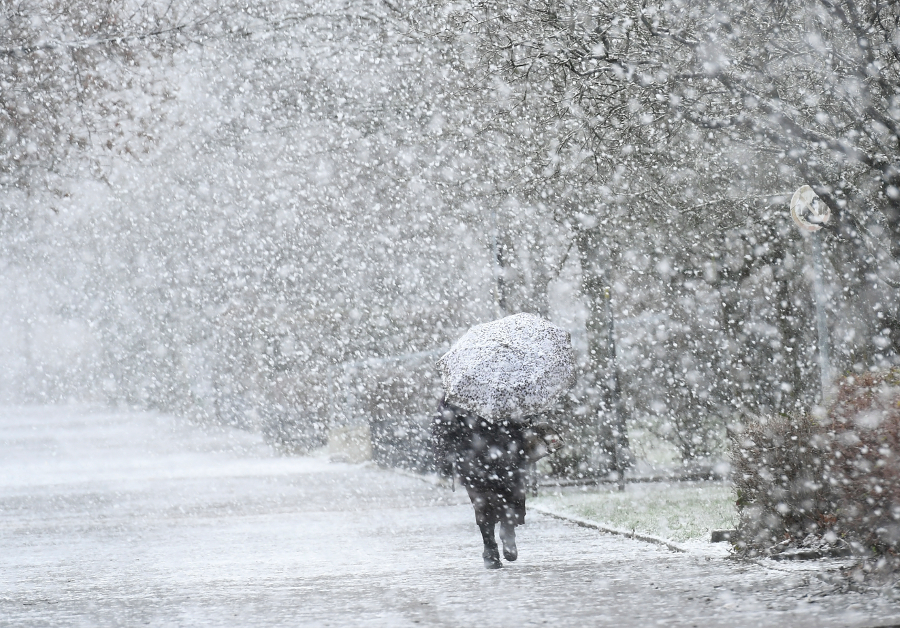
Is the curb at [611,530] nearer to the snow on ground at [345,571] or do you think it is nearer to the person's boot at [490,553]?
the snow on ground at [345,571]

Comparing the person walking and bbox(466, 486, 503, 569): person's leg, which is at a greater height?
the person walking

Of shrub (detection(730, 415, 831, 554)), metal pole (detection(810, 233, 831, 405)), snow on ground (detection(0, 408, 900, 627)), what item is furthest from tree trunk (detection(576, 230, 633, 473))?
shrub (detection(730, 415, 831, 554))

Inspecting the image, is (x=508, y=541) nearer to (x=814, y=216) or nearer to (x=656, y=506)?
(x=814, y=216)

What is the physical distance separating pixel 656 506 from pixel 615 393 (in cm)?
292

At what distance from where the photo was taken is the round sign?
1184 cm

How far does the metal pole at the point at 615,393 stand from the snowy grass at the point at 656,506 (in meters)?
0.36

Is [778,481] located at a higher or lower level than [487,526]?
higher

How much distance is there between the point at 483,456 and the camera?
1038 cm

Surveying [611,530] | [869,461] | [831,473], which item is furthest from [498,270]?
[869,461]

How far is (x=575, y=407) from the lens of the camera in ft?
60.4

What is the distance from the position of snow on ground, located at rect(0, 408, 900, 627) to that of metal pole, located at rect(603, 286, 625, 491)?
219 centimetres

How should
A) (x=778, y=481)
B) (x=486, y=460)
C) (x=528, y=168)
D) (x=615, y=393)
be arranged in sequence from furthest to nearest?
(x=615, y=393)
(x=528, y=168)
(x=486, y=460)
(x=778, y=481)

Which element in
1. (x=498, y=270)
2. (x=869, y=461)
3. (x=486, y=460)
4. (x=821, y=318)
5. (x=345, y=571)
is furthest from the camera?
(x=498, y=270)

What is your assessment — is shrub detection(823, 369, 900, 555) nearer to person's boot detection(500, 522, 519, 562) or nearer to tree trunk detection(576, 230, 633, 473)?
person's boot detection(500, 522, 519, 562)
